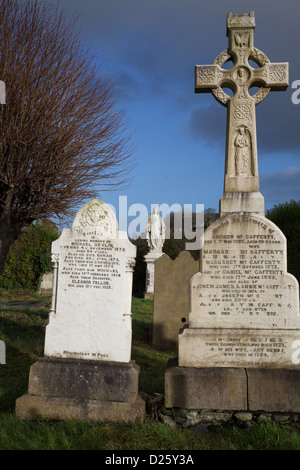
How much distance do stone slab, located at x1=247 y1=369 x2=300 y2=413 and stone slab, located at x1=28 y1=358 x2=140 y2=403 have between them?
50.7 inches

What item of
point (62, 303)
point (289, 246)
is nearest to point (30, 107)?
point (62, 303)

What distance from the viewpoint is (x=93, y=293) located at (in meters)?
4.52

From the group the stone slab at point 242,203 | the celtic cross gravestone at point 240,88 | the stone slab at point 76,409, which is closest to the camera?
the stone slab at point 76,409

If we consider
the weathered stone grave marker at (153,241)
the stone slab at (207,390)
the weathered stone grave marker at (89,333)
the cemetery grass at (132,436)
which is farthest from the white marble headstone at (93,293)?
the weathered stone grave marker at (153,241)

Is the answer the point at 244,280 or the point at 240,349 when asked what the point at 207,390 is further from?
the point at 244,280

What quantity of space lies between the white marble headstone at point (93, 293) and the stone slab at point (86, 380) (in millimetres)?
151

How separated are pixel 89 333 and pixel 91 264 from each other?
83cm

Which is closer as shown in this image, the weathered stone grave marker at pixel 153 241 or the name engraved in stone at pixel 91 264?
the name engraved in stone at pixel 91 264

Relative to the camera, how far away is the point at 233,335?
423 cm

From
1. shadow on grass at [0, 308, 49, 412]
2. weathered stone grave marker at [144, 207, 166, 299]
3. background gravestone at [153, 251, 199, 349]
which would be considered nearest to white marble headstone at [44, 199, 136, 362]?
shadow on grass at [0, 308, 49, 412]

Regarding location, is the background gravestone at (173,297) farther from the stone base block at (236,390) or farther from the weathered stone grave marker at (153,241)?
the weathered stone grave marker at (153,241)

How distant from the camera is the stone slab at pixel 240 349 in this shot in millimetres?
4160

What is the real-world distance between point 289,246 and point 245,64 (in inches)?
379

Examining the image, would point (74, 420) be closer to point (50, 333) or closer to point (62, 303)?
point (50, 333)
